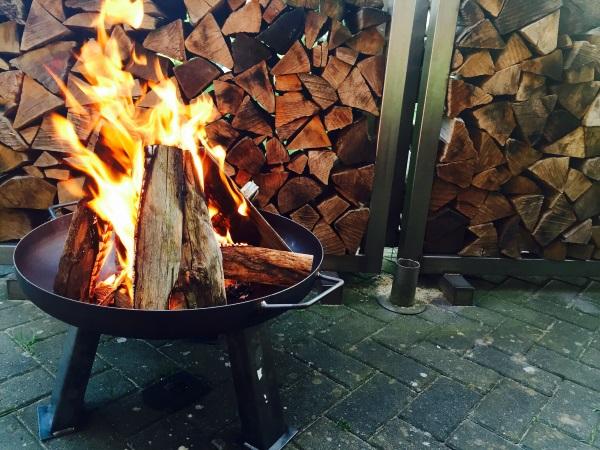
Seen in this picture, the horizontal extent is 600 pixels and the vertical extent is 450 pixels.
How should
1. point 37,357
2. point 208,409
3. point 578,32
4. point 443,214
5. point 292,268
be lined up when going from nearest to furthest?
point 292,268 → point 208,409 → point 37,357 → point 578,32 → point 443,214

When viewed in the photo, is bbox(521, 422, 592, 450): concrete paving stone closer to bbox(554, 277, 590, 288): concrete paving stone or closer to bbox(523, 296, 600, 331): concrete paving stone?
bbox(523, 296, 600, 331): concrete paving stone

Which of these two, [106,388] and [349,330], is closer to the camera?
[106,388]

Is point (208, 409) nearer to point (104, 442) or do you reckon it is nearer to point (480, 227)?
point (104, 442)

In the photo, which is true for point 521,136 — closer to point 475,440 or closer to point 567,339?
point 567,339

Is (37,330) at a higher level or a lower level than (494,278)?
lower

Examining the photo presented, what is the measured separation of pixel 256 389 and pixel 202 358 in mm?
627

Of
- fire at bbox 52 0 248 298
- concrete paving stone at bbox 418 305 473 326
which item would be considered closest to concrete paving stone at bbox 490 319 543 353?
concrete paving stone at bbox 418 305 473 326

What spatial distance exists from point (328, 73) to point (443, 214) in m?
1.06

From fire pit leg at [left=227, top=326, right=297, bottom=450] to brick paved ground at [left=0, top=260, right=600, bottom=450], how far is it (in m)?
Answer: 0.09

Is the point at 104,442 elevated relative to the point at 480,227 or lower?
lower

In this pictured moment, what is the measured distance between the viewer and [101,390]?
5.96ft

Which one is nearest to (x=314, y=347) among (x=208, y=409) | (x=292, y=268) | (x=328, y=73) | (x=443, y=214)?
(x=208, y=409)

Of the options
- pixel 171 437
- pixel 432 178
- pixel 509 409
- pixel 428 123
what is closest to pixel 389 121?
pixel 428 123

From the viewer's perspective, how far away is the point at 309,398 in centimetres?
184
